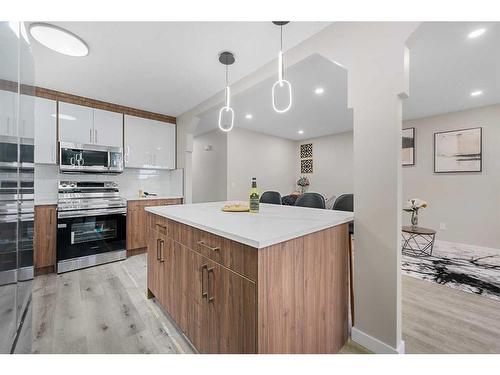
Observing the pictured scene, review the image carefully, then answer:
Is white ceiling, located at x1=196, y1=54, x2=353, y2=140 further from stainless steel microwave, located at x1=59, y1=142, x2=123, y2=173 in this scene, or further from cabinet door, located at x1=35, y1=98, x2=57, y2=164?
cabinet door, located at x1=35, y1=98, x2=57, y2=164

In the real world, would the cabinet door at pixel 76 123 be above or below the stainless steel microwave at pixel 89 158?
above

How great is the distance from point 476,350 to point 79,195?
4317 millimetres

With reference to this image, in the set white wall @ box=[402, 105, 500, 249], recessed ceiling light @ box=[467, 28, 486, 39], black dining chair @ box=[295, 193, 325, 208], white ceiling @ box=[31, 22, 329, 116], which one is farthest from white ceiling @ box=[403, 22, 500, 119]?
black dining chair @ box=[295, 193, 325, 208]

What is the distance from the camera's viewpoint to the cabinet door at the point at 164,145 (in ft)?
12.8

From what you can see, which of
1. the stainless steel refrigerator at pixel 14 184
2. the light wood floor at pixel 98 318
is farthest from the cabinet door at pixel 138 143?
the stainless steel refrigerator at pixel 14 184

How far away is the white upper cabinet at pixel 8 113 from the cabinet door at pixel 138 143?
8.46ft

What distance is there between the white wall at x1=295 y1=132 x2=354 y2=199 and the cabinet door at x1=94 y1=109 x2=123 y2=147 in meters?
5.00

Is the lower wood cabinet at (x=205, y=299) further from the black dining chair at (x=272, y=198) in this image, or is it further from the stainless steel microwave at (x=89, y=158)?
the stainless steel microwave at (x=89, y=158)

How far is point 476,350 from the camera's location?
148 centimetres

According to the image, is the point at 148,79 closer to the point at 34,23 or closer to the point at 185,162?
the point at 34,23

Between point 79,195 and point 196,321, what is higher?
point 79,195
